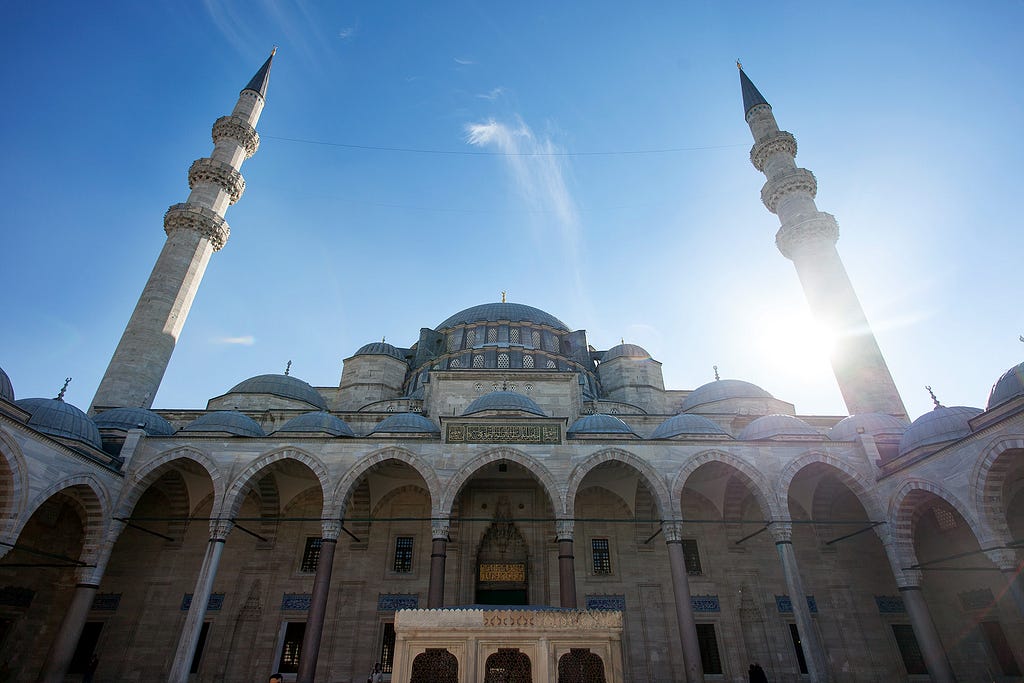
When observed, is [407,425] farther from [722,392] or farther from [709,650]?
[722,392]

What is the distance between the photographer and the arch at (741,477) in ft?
35.2

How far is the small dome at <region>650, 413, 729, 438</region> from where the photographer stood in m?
12.9

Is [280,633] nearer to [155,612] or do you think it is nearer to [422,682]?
[155,612]

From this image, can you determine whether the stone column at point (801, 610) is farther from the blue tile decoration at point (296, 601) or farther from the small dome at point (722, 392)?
the blue tile decoration at point (296, 601)

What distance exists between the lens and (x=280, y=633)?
12.0 meters

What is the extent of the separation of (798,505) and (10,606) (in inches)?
689

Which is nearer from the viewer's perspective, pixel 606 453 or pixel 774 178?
pixel 606 453

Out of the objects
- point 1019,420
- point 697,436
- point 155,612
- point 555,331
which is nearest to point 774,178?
point 555,331

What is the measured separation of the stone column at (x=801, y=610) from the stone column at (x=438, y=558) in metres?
6.49

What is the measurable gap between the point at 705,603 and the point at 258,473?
1042 cm

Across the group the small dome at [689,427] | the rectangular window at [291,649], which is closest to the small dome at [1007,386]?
the small dome at [689,427]

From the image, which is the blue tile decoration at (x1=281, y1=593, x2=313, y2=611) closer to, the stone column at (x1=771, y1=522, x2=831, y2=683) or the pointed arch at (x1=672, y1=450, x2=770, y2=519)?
the pointed arch at (x1=672, y1=450, x2=770, y2=519)

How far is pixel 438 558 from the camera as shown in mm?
10258

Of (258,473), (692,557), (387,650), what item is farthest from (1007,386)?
(258,473)
